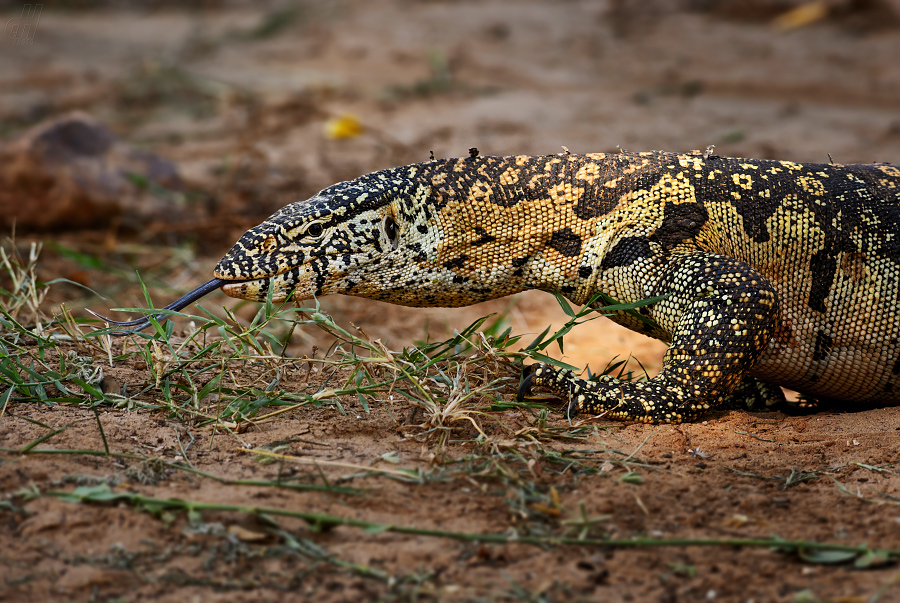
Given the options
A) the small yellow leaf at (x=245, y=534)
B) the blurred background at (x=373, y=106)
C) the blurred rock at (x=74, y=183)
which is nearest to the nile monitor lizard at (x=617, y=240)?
the small yellow leaf at (x=245, y=534)

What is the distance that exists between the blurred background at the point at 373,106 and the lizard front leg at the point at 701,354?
2646 mm

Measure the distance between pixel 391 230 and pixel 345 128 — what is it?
7.87m

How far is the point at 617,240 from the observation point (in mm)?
4703

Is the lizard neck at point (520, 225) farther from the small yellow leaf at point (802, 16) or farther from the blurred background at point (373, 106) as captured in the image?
the small yellow leaf at point (802, 16)

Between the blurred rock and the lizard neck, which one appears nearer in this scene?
the lizard neck

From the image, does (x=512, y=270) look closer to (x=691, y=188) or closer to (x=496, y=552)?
(x=691, y=188)

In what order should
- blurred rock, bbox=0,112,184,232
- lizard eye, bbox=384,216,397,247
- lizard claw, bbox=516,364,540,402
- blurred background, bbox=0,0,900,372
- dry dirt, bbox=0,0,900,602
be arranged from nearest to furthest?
dry dirt, bbox=0,0,900,602 → lizard claw, bbox=516,364,540,402 → lizard eye, bbox=384,216,397,247 → blurred background, bbox=0,0,900,372 → blurred rock, bbox=0,112,184,232

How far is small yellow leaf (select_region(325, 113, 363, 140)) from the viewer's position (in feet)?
40.2

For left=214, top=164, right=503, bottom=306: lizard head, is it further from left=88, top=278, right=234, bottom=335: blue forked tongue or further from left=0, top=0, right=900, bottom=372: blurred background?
left=0, top=0, right=900, bottom=372: blurred background

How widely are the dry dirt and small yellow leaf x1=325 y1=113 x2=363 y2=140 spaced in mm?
118

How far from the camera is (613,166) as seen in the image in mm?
4883

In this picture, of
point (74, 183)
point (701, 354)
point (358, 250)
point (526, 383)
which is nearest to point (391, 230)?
point (358, 250)

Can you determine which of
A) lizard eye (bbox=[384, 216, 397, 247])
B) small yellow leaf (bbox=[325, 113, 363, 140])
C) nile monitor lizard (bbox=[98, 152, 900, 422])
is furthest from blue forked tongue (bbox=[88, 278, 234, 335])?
small yellow leaf (bbox=[325, 113, 363, 140])

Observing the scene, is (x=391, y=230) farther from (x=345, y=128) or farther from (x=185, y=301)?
(x=345, y=128)
